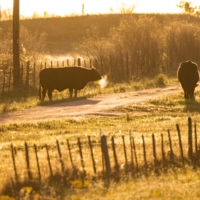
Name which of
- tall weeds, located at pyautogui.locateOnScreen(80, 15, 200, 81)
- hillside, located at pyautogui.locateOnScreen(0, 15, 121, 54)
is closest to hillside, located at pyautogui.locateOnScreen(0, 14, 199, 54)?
hillside, located at pyautogui.locateOnScreen(0, 15, 121, 54)

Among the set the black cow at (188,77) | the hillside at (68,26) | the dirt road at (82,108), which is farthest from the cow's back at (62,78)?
the hillside at (68,26)

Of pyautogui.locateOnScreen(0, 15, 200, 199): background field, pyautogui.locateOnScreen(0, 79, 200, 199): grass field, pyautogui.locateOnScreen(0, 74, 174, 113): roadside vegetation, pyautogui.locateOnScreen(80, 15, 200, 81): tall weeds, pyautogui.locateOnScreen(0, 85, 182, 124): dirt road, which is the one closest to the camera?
pyautogui.locateOnScreen(0, 79, 200, 199): grass field

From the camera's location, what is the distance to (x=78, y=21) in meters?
80.9

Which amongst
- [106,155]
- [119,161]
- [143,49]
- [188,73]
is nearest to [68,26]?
[143,49]

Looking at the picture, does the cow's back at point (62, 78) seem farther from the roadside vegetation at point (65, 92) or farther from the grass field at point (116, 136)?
the grass field at point (116, 136)

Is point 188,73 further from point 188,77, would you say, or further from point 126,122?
point 126,122

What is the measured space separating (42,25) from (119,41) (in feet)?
120

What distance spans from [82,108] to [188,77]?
4.96 meters

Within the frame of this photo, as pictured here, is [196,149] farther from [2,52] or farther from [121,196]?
[2,52]

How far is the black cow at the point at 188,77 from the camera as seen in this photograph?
31250mm

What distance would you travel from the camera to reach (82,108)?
2902 centimetres

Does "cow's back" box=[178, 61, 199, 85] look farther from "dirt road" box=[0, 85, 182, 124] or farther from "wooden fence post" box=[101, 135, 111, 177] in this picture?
"wooden fence post" box=[101, 135, 111, 177]

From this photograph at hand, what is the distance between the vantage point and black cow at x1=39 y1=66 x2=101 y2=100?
33312mm

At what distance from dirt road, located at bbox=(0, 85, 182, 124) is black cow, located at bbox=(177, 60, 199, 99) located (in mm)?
1587
